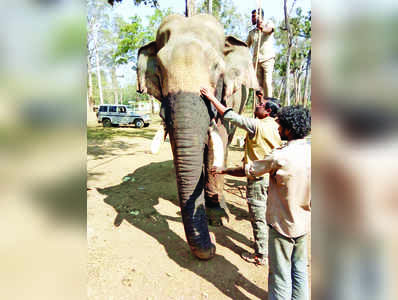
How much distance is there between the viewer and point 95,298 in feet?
9.07

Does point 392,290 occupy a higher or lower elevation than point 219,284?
higher

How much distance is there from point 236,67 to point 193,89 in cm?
124

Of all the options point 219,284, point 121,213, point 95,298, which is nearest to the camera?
point 95,298

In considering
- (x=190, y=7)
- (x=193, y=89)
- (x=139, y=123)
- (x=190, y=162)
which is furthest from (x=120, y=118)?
(x=190, y=162)

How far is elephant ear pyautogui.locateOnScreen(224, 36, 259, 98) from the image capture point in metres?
4.07

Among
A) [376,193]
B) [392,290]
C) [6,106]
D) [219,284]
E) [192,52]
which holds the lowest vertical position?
[219,284]

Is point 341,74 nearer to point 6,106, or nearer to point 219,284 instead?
point 6,106

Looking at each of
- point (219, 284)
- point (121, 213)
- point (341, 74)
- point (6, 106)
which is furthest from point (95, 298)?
point (341, 74)

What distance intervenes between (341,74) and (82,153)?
68 cm

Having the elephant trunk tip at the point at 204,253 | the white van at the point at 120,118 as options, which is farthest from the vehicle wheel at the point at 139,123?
the elephant trunk tip at the point at 204,253

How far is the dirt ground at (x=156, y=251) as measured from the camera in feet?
9.62

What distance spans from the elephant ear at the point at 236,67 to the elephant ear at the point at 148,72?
1.07 meters

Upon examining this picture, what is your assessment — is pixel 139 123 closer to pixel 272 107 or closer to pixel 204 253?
pixel 272 107

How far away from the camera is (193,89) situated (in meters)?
3.29
